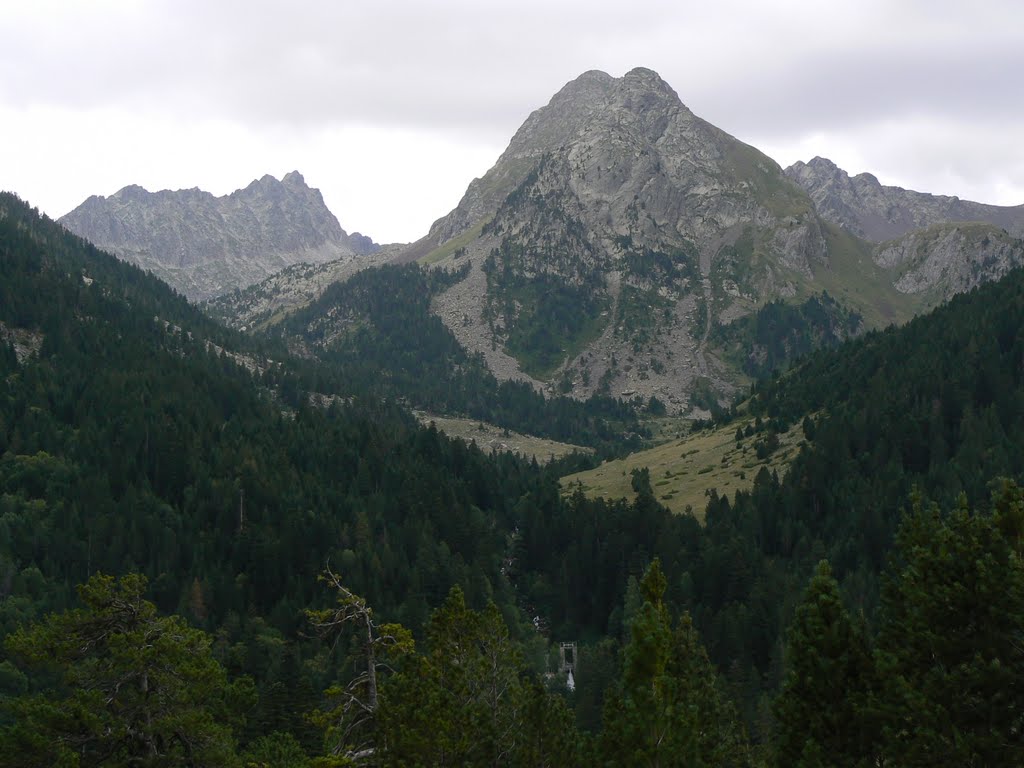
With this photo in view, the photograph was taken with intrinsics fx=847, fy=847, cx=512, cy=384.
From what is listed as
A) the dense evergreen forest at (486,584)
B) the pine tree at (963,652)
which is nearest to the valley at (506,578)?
the pine tree at (963,652)

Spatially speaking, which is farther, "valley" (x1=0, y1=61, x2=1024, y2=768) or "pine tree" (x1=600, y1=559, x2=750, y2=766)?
"pine tree" (x1=600, y1=559, x2=750, y2=766)

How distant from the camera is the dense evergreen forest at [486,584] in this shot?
26641 mm

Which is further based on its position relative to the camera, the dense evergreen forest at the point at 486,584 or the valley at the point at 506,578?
the valley at the point at 506,578

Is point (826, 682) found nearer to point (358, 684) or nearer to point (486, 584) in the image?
point (358, 684)

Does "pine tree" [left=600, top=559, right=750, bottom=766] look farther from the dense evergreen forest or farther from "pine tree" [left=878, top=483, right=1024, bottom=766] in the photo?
"pine tree" [left=878, top=483, right=1024, bottom=766]

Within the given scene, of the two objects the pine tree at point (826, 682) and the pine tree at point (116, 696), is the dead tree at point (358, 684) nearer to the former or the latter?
the pine tree at point (116, 696)

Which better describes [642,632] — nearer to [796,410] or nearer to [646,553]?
[646,553]

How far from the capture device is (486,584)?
117 metres

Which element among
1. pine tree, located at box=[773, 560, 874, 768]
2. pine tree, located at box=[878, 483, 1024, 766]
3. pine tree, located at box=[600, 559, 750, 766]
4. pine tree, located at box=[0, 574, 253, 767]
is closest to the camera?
pine tree, located at box=[878, 483, 1024, 766]

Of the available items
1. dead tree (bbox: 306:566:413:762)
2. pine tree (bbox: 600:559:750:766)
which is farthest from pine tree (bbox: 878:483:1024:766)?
dead tree (bbox: 306:566:413:762)

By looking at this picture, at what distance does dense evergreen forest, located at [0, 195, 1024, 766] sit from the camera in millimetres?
26641

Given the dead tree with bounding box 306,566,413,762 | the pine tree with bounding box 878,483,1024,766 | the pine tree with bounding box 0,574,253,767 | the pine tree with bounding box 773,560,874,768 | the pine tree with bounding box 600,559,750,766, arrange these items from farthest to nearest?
the pine tree with bounding box 773,560,874,768, the pine tree with bounding box 600,559,750,766, the pine tree with bounding box 0,574,253,767, the dead tree with bounding box 306,566,413,762, the pine tree with bounding box 878,483,1024,766

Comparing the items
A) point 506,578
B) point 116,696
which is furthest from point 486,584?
point 116,696

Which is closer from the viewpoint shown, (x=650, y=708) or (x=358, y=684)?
(x=358, y=684)
